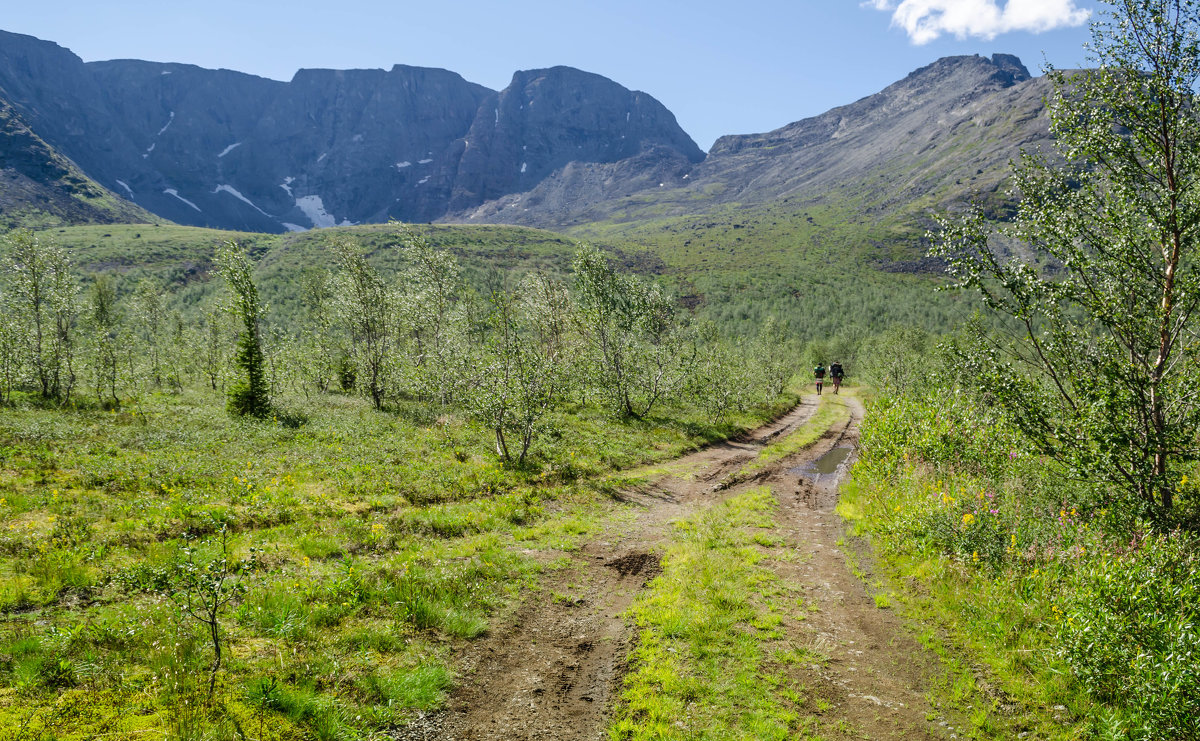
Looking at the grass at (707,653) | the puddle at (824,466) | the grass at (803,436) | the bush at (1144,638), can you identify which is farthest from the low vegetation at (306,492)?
the bush at (1144,638)

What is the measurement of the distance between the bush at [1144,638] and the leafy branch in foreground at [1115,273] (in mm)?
2154

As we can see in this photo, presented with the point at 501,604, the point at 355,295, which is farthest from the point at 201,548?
the point at 355,295

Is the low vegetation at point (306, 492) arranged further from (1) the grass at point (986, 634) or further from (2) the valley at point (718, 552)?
(1) the grass at point (986, 634)

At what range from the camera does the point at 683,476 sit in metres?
21.6

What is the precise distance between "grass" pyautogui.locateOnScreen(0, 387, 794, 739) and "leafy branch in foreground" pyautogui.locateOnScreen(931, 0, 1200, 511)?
453 inches

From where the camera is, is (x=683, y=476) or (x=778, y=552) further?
(x=683, y=476)

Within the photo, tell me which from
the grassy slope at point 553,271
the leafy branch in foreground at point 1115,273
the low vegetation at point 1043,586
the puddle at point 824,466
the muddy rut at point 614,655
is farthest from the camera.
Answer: the grassy slope at point 553,271

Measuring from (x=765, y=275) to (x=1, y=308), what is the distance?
191 meters

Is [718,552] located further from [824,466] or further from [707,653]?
[824,466]

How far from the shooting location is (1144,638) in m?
6.87

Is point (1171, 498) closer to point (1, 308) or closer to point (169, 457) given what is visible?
point (169, 457)

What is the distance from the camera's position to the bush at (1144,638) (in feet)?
19.8

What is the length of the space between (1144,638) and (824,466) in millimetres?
17597

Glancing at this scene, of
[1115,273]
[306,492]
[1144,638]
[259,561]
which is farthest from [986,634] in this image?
[306,492]
